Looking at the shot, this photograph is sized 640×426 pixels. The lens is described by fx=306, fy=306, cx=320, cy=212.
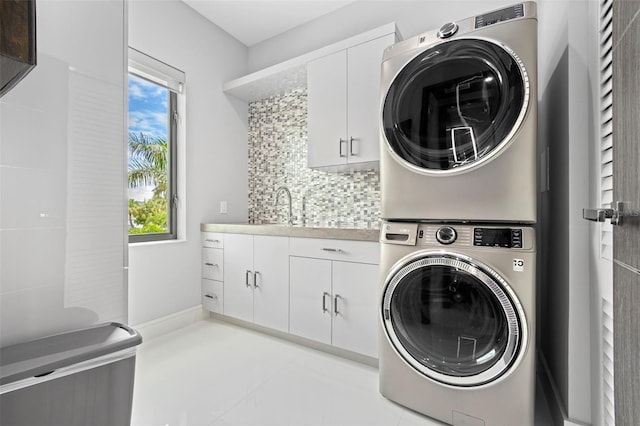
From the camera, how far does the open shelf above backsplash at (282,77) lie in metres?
2.30

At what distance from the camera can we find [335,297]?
207cm

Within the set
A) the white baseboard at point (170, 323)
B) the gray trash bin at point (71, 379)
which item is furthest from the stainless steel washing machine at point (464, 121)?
the white baseboard at point (170, 323)

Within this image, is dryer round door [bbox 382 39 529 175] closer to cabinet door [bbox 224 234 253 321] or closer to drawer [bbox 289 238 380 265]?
drawer [bbox 289 238 380 265]

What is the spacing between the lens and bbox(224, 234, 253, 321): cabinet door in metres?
2.53

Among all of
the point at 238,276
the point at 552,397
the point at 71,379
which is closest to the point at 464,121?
the point at 552,397

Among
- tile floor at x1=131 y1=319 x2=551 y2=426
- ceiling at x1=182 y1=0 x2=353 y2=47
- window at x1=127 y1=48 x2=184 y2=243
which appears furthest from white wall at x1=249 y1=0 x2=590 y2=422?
window at x1=127 y1=48 x2=184 y2=243

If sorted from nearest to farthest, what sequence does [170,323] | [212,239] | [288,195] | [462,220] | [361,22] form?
1. [462,220]
2. [170,323]
3. [361,22]
4. [212,239]
5. [288,195]

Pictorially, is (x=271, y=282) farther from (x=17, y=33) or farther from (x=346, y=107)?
(x=17, y=33)

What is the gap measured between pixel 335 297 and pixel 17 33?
1.88 meters

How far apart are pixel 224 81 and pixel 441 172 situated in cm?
256

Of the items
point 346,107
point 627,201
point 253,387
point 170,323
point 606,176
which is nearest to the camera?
point 627,201

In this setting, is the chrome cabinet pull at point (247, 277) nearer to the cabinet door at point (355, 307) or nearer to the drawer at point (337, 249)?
the drawer at point (337, 249)

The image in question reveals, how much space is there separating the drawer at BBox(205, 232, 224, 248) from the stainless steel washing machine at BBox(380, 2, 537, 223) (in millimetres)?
1676

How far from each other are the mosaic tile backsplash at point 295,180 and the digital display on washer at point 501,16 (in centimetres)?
133
